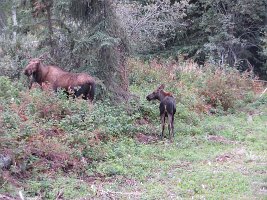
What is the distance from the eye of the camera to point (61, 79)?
13000 mm

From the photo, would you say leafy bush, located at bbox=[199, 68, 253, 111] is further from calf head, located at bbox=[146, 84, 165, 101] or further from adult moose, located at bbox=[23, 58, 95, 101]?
adult moose, located at bbox=[23, 58, 95, 101]

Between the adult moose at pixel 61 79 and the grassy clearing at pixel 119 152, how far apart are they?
55 cm

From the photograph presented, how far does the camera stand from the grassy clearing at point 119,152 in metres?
8.15

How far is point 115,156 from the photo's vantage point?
10023mm

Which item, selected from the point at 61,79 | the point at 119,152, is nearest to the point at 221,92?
the point at 61,79

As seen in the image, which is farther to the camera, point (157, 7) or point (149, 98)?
point (157, 7)

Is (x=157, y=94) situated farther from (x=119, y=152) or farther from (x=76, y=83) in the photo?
(x=119, y=152)

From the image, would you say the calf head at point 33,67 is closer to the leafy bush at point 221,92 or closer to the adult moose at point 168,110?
the adult moose at point 168,110

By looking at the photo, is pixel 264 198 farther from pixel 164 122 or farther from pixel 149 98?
pixel 149 98

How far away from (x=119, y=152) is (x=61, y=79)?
145 inches

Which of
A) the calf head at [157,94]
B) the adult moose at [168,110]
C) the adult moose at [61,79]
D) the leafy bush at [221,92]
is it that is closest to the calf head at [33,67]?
the adult moose at [61,79]

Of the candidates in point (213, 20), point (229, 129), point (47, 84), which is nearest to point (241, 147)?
point (229, 129)

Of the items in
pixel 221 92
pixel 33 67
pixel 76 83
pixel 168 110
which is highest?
pixel 33 67

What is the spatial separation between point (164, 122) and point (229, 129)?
2.36m
